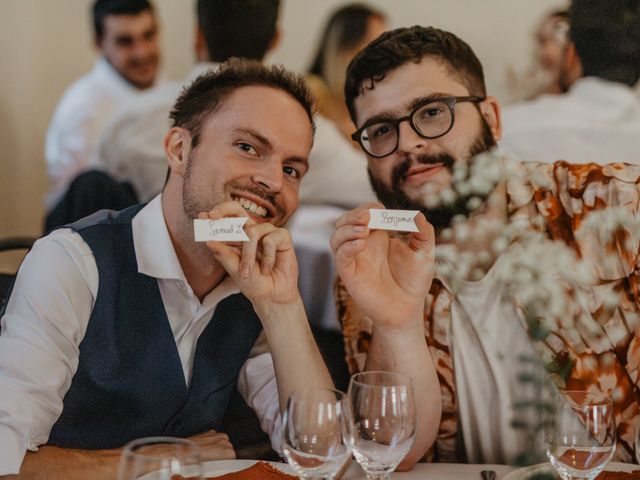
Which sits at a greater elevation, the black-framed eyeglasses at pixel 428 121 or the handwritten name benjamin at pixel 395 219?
the black-framed eyeglasses at pixel 428 121

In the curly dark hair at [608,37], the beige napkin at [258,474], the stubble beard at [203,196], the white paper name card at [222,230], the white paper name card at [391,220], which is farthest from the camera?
the curly dark hair at [608,37]

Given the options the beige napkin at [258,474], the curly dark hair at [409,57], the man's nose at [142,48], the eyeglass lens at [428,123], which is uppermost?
the man's nose at [142,48]

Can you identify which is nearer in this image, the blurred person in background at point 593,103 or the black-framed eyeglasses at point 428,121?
the black-framed eyeglasses at point 428,121

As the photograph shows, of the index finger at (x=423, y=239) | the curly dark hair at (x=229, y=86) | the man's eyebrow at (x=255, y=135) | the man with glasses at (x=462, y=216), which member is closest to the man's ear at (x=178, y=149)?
the curly dark hair at (x=229, y=86)

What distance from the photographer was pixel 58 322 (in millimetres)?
1307

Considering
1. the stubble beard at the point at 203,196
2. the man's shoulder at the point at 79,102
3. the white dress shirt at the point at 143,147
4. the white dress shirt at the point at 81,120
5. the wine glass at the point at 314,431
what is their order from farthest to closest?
the man's shoulder at the point at 79,102, the white dress shirt at the point at 81,120, the white dress shirt at the point at 143,147, the stubble beard at the point at 203,196, the wine glass at the point at 314,431

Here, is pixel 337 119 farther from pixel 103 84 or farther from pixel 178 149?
pixel 178 149

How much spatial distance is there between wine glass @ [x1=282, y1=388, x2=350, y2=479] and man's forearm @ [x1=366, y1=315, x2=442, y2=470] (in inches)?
16.3

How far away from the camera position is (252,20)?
2.08 metres

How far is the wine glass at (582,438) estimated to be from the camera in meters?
1.06

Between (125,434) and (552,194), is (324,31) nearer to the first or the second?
(552,194)

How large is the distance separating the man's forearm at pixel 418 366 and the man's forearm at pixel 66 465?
0.52m

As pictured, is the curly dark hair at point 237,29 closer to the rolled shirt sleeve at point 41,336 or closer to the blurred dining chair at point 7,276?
the blurred dining chair at point 7,276

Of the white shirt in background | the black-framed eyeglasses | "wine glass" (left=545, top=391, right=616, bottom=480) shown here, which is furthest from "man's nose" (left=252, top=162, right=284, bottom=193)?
the white shirt in background
